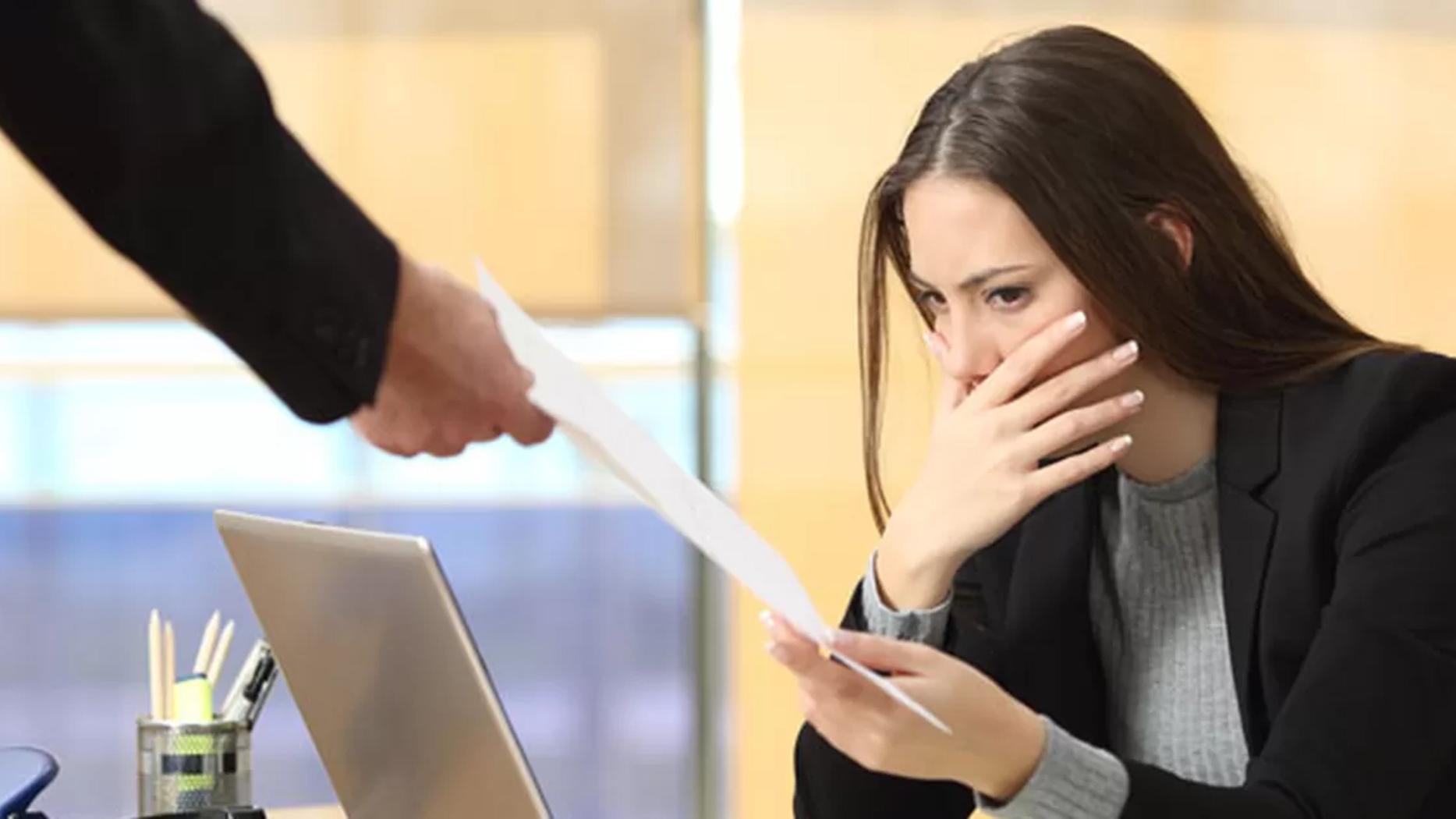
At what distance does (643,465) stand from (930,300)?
2.36 feet

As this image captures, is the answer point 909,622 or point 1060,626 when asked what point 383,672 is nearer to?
point 909,622

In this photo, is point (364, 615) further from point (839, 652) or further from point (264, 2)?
point (264, 2)

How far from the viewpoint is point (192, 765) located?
156 centimetres

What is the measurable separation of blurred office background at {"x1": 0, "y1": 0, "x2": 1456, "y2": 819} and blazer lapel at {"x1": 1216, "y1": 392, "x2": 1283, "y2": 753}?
127 cm

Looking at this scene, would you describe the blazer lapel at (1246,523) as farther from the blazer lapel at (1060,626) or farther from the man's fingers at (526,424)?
the man's fingers at (526,424)

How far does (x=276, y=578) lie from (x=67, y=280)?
1544mm

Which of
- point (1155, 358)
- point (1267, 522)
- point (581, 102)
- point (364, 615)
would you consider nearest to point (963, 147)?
point (1155, 358)

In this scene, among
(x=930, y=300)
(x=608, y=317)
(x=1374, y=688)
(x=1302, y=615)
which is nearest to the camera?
(x=1374, y=688)

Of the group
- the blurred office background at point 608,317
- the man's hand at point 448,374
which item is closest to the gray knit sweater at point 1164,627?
the man's hand at point 448,374

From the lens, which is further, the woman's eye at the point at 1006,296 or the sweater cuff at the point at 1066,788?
the woman's eye at the point at 1006,296

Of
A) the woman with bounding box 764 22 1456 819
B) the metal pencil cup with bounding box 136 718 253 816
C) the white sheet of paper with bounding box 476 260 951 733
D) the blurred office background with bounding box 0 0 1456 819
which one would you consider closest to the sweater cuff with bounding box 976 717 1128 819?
the woman with bounding box 764 22 1456 819

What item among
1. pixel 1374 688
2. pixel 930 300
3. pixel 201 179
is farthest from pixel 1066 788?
pixel 201 179

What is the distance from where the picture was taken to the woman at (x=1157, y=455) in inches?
54.4

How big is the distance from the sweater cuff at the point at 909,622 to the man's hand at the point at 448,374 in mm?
604
